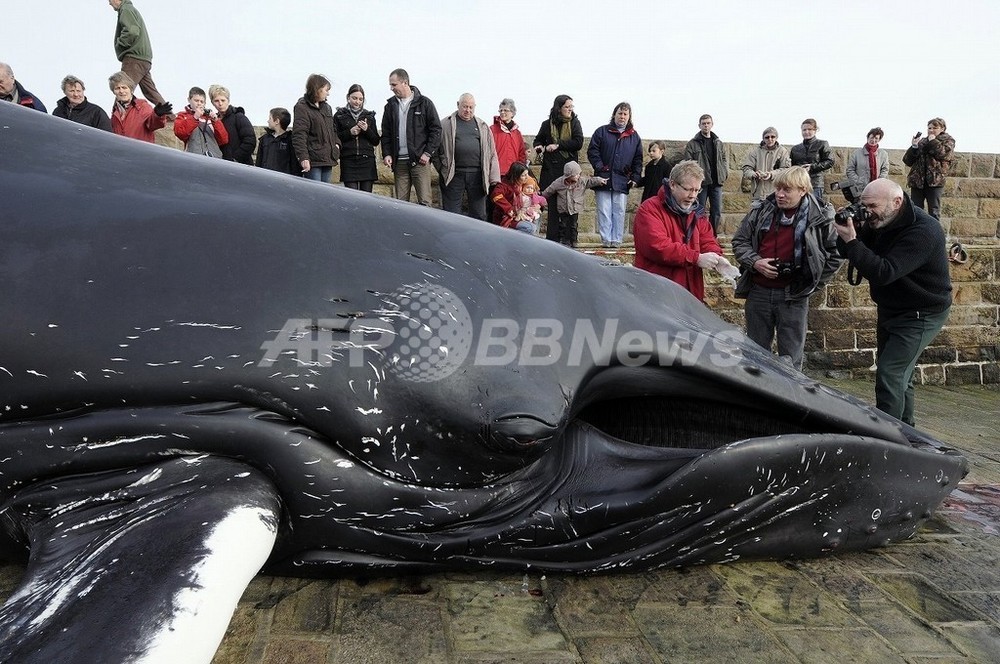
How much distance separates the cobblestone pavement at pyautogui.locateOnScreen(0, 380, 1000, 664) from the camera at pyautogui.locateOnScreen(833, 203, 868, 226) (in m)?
3.26

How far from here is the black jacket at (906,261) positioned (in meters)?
6.16

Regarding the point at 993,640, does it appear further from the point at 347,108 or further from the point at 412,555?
the point at 347,108

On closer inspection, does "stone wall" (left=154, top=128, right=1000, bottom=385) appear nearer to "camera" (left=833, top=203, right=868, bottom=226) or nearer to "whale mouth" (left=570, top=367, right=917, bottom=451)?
"camera" (left=833, top=203, right=868, bottom=226)

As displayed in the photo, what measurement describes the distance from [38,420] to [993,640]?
11.8 feet

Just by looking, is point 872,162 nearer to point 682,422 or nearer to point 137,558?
point 682,422

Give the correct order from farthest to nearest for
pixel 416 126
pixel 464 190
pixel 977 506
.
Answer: pixel 464 190 → pixel 416 126 → pixel 977 506

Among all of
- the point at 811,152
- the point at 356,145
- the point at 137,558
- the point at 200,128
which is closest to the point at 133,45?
the point at 200,128

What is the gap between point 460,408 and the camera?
9.76 feet

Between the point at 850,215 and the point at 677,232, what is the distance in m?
1.41

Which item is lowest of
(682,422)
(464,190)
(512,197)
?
(682,422)

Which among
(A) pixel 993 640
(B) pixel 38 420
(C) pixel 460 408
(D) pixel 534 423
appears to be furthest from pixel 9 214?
(A) pixel 993 640

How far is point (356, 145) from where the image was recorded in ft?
36.1

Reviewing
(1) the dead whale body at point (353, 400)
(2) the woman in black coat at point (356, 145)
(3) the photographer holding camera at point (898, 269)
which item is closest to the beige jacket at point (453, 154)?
(2) the woman in black coat at point (356, 145)

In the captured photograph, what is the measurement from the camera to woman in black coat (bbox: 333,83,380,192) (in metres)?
11.0
